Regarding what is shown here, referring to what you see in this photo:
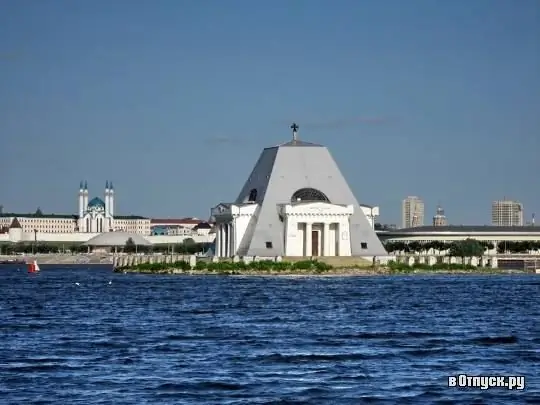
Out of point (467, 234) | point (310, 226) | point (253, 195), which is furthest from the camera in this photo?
point (467, 234)

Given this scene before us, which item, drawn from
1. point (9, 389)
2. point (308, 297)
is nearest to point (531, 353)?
point (9, 389)

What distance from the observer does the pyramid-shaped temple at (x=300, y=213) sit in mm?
106375

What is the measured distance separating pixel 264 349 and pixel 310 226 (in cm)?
7368

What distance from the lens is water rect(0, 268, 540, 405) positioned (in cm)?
2541

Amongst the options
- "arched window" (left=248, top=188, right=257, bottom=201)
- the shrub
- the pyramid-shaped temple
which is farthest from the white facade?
the shrub

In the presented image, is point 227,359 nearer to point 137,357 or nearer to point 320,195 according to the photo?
point 137,357

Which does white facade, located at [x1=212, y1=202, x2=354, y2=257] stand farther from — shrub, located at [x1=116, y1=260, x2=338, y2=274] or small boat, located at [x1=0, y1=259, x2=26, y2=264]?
small boat, located at [x1=0, y1=259, x2=26, y2=264]

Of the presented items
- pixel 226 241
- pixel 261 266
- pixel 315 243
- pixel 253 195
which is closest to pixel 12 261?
pixel 226 241

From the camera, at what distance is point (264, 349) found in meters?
32.7

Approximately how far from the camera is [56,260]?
190625mm

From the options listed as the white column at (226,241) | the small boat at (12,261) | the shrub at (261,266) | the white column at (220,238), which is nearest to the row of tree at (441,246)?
the white column at (220,238)

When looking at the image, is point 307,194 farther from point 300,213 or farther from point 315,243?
point 300,213

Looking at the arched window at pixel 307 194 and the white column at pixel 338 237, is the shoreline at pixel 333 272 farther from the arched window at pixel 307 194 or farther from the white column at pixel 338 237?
the arched window at pixel 307 194
